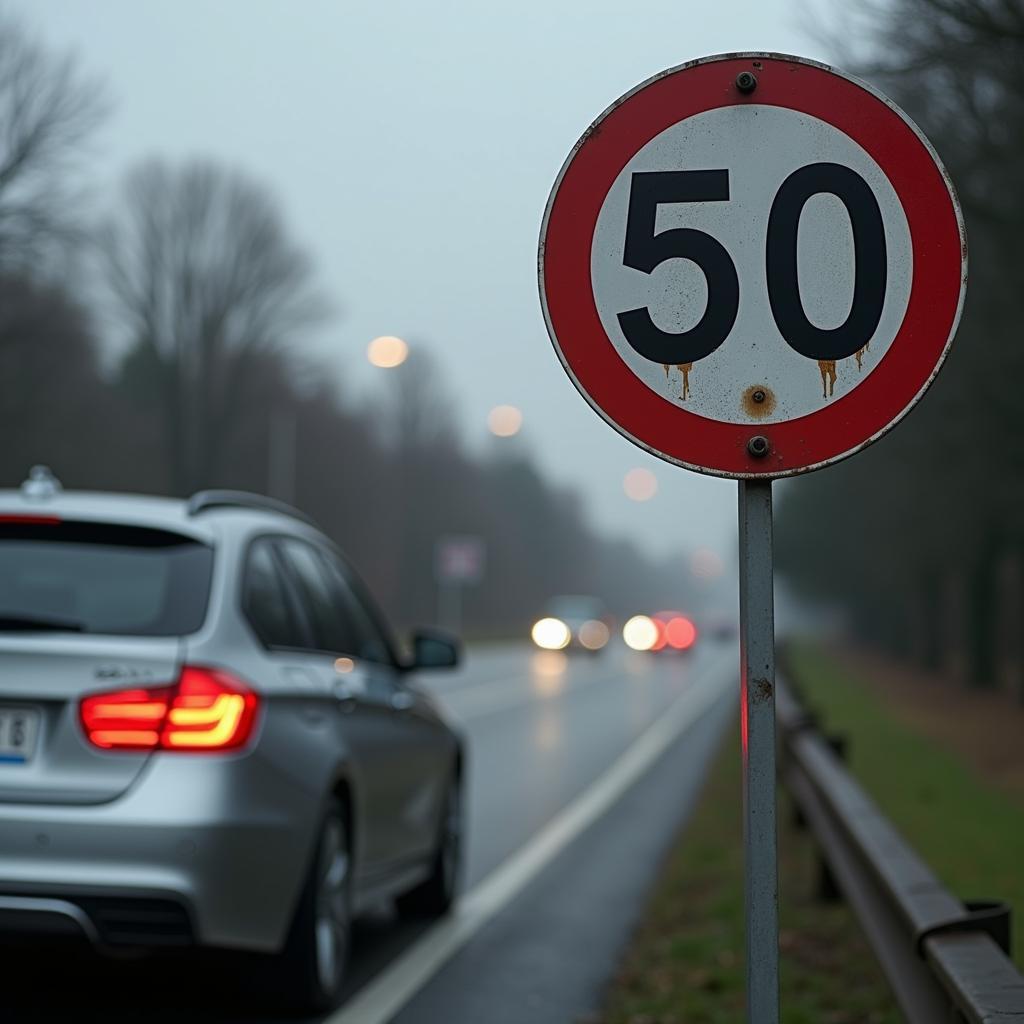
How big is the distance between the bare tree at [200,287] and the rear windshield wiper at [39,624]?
55.5 metres

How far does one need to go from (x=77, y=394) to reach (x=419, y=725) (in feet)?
162

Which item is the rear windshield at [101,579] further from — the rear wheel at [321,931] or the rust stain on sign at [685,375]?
the rust stain on sign at [685,375]

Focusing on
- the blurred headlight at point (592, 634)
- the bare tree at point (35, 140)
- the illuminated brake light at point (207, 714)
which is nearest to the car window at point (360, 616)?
the illuminated brake light at point (207, 714)

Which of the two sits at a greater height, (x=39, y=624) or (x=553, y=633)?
(x=39, y=624)

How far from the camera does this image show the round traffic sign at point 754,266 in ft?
11.8

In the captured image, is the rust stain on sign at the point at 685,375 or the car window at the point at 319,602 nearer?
the rust stain on sign at the point at 685,375

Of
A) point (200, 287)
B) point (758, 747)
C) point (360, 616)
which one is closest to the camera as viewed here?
point (758, 747)

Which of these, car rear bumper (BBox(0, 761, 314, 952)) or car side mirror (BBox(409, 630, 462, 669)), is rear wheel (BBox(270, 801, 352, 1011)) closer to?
car rear bumper (BBox(0, 761, 314, 952))

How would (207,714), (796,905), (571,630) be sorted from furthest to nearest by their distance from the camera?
1. (571,630)
2. (796,905)
3. (207,714)

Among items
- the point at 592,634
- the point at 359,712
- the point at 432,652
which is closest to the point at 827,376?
the point at 359,712

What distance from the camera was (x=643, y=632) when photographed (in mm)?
64000

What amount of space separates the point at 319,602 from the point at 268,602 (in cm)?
83

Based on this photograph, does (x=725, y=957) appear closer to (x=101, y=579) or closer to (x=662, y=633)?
(x=101, y=579)

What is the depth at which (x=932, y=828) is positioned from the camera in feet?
43.8
